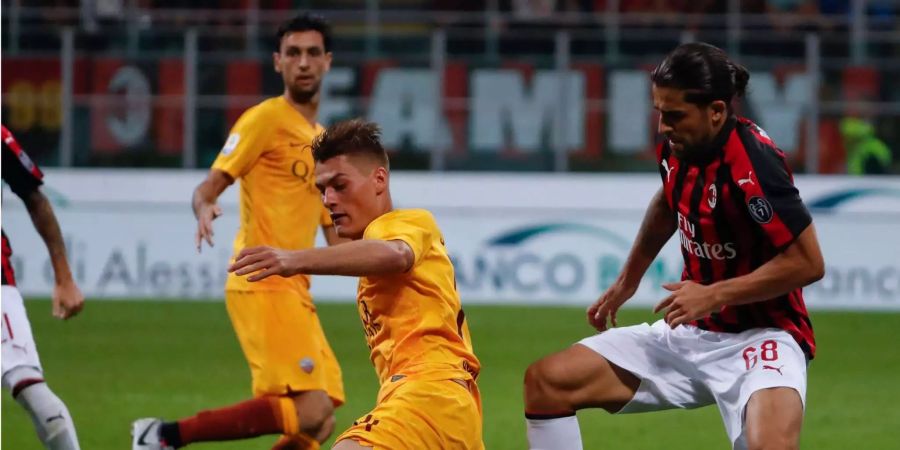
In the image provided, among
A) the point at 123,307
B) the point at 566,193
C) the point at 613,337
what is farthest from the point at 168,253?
the point at 613,337

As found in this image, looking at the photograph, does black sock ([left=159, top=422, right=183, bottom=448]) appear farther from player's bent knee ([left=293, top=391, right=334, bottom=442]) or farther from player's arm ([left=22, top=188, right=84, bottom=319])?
player's arm ([left=22, top=188, right=84, bottom=319])

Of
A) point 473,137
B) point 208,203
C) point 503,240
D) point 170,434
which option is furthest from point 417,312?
point 473,137

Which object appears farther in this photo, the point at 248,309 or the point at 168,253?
the point at 168,253

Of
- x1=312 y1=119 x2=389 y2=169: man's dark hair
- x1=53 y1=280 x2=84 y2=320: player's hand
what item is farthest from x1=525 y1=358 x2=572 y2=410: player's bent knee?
x1=53 y1=280 x2=84 y2=320: player's hand

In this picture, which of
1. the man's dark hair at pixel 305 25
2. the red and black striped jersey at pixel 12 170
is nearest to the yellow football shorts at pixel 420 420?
the red and black striped jersey at pixel 12 170

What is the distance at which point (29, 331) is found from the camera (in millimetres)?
5668

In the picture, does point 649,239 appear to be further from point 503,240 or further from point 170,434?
point 503,240

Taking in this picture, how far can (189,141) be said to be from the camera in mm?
16469

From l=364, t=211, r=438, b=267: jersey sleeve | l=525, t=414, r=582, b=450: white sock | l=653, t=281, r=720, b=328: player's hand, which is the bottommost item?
l=525, t=414, r=582, b=450: white sock

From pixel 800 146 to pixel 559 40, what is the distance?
3136 millimetres

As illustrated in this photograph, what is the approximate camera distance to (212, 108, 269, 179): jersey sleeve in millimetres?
6609

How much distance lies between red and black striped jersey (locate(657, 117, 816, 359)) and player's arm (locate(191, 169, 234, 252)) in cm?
203

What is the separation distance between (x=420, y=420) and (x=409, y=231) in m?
0.59

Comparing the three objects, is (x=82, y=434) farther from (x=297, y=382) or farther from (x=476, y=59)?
(x=476, y=59)
